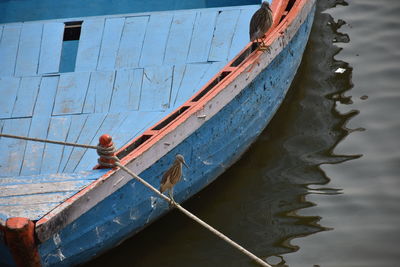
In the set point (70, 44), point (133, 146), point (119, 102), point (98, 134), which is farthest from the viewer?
point (70, 44)

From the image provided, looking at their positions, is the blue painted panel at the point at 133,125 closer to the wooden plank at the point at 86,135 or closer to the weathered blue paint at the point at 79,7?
the wooden plank at the point at 86,135

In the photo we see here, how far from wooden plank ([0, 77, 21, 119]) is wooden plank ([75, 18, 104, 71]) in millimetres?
575

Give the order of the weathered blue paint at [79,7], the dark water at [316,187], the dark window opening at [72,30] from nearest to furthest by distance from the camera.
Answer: the dark water at [316,187], the dark window opening at [72,30], the weathered blue paint at [79,7]

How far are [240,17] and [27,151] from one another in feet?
8.03

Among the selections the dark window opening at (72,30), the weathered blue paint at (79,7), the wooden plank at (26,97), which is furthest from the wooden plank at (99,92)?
the weathered blue paint at (79,7)

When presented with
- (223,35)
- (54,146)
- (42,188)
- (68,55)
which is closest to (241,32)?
(223,35)

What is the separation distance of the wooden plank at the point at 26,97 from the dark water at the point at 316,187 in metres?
1.44

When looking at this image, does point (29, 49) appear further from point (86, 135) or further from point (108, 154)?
point (108, 154)

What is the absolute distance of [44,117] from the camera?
6.83m

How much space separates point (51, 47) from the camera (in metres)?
7.54

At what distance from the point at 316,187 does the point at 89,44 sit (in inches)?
97.8

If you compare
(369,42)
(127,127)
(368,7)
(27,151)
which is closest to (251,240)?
(127,127)

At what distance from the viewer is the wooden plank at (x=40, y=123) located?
6324 mm

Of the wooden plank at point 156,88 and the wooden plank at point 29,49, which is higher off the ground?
the wooden plank at point 29,49
